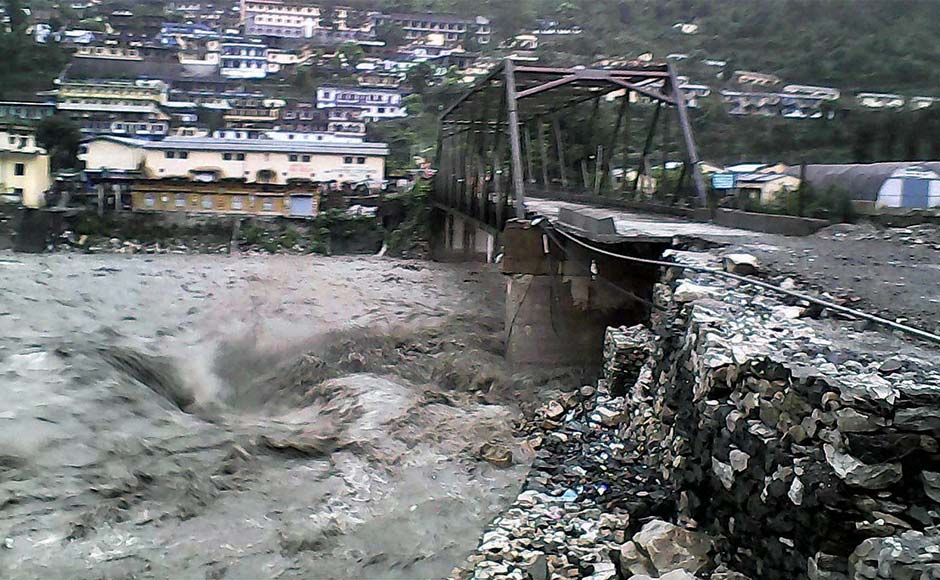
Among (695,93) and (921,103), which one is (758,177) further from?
(695,93)

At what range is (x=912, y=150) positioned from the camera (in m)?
23.7

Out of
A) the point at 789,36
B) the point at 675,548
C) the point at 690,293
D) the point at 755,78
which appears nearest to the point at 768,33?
the point at 789,36

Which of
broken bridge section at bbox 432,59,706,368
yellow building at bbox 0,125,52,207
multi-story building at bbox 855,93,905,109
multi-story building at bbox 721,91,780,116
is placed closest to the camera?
broken bridge section at bbox 432,59,706,368

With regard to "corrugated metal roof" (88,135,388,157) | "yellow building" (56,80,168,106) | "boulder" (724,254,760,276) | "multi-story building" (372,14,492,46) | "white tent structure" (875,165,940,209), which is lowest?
"boulder" (724,254,760,276)

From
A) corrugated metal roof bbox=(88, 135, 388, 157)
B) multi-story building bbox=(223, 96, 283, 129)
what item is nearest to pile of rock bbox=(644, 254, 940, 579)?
corrugated metal roof bbox=(88, 135, 388, 157)

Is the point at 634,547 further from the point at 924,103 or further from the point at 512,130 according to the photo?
the point at 924,103

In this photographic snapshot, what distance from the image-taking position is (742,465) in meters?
6.19

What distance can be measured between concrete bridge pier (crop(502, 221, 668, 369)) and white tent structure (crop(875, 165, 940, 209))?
5.63 meters

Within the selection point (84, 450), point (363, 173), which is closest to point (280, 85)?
point (363, 173)

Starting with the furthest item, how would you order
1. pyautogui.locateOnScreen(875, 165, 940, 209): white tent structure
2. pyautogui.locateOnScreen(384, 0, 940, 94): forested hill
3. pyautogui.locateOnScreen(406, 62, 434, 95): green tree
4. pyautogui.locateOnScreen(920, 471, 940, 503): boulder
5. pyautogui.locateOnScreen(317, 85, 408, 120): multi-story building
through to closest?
pyautogui.locateOnScreen(406, 62, 434, 95): green tree, pyautogui.locateOnScreen(317, 85, 408, 120): multi-story building, pyautogui.locateOnScreen(384, 0, 940, 94): forested hill, pyautogui.locateOnScreen(875, 165, 940, 209): white tent structure, pyautogui.locateOnScreen(920, 471, 940, 503): boulder

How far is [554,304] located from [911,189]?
761cm

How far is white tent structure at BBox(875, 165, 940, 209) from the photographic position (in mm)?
16734

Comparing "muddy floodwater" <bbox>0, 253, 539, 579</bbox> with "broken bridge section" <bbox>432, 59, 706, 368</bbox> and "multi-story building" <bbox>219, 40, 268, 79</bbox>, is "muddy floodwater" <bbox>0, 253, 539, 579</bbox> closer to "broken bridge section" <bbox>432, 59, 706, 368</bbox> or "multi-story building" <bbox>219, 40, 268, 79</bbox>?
"broken bridge section" <bbox>432, 59, 706, 368</bbox>

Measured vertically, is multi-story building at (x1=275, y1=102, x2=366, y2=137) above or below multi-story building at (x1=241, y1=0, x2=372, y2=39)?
below
